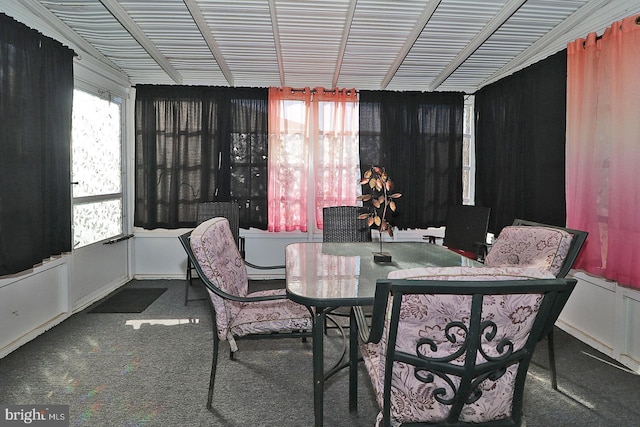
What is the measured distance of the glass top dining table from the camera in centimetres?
169

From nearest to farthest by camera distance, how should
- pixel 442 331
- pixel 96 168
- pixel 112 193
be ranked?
pixel 442 331
pixel 96 168
pixel 112 193

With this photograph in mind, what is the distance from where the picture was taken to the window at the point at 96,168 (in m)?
3.91

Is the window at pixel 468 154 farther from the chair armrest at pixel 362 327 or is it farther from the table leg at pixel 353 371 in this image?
the chair armrest at pixel 362 327

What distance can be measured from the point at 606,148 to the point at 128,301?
4.46 metres

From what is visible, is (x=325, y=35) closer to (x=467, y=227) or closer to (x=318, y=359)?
A: (x=467, y=227)

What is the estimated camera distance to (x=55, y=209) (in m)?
3.28

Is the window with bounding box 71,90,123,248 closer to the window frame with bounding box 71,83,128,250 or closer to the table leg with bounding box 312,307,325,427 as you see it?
the window frame with bounding box 71,83,128,250

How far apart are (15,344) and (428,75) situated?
Answer: 181 inches

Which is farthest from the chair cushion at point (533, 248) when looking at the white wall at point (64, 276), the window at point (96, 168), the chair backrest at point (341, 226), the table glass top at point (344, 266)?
the window at point (96, 168)

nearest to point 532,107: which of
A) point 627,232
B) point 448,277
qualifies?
point 627,232

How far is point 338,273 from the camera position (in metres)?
2.11

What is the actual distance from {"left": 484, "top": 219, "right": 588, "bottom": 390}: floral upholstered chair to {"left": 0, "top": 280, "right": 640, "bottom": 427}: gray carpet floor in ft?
0.95

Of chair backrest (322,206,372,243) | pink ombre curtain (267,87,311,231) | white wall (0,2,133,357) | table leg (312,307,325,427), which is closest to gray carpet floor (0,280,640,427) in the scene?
white wall (0,2,133,357)

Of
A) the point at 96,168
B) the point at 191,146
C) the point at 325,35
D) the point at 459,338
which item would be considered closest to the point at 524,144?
the point at 325,35
